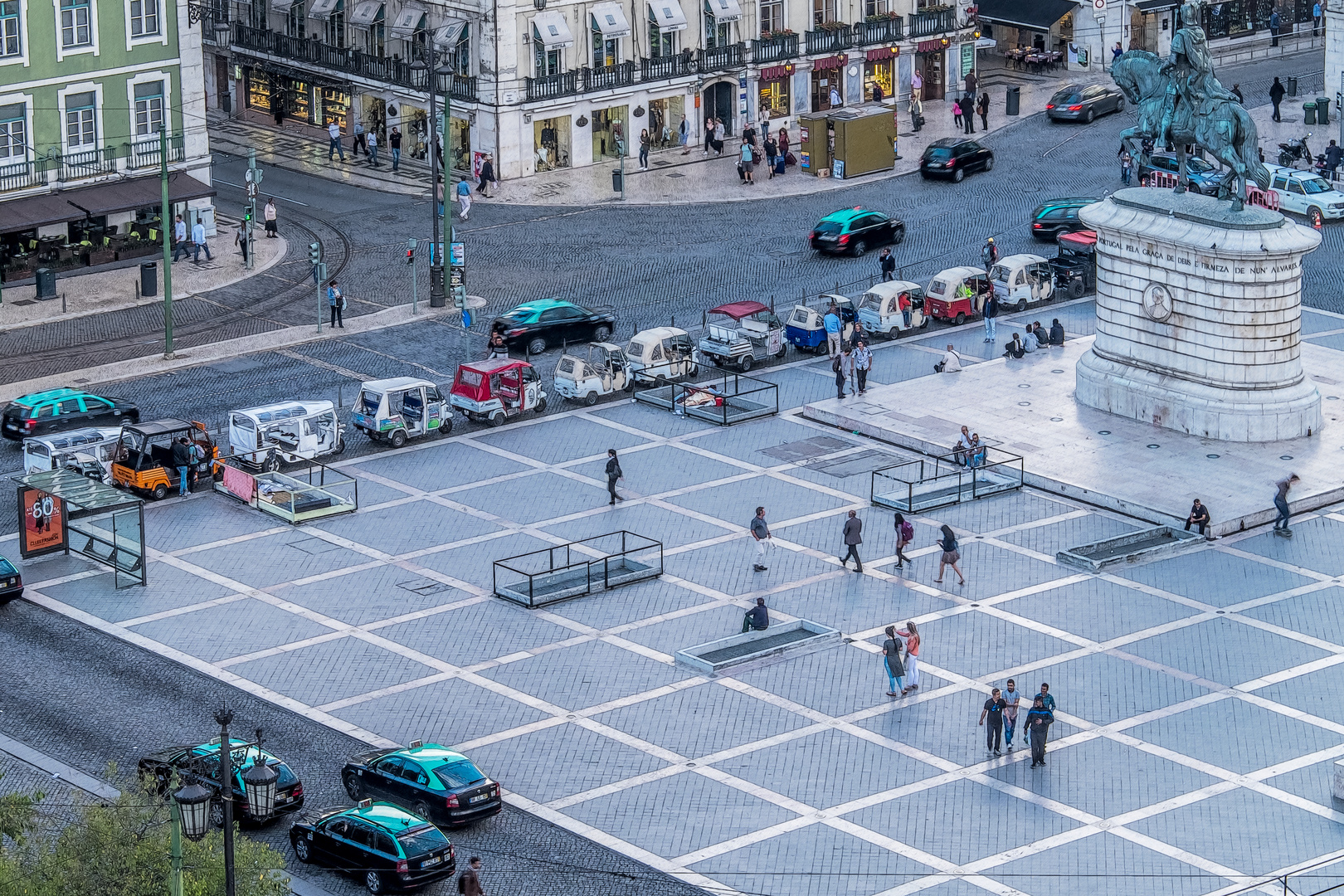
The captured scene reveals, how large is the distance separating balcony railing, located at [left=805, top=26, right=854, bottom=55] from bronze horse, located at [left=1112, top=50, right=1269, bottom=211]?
36114mm

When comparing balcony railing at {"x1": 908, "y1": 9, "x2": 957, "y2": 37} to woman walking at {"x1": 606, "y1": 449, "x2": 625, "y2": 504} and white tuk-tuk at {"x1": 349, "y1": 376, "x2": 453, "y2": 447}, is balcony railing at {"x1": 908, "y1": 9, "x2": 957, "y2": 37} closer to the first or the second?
white tuk-tuk at {"x1": 349, "y1": 376, "x2": 453, "y2": 447}

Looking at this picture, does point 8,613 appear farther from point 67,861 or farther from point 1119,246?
point 1119,246

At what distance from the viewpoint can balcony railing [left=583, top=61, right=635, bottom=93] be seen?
104 metres

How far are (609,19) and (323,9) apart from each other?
41.6 ft

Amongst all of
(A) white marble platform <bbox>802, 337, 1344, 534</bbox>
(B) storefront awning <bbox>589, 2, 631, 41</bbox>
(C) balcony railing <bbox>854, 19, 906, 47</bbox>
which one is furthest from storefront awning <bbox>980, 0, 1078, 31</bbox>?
(A) white marble platform <bbox>802, 337, 1344, 534</bbox>

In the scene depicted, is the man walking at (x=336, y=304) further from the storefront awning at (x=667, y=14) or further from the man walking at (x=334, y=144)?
the storefront awning at (x=667, y=14)

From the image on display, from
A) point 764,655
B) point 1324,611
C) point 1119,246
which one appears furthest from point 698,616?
point 1119,246

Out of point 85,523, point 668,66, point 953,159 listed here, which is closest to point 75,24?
point 668,66

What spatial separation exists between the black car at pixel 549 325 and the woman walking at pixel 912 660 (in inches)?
1087

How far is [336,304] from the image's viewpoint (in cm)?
8444

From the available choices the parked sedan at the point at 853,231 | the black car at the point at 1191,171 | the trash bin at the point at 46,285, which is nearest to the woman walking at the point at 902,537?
the black car at the point at 1191,171

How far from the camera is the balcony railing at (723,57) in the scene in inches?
4254

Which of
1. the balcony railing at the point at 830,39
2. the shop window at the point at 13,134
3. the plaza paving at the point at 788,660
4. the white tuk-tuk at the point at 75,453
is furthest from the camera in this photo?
the balcony railing at the point at 830,39

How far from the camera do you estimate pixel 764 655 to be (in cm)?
6025
